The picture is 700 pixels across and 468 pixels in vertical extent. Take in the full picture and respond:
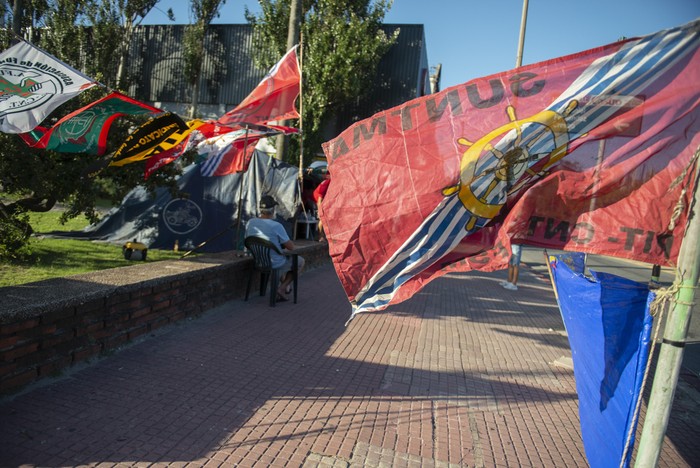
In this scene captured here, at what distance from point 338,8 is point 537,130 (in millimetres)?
18703

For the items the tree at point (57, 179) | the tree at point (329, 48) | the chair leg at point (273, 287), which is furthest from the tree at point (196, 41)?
the chair leg at point (273, 287)

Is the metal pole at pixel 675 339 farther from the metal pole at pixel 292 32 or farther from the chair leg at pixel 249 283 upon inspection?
the metal pole at pixel 292 32

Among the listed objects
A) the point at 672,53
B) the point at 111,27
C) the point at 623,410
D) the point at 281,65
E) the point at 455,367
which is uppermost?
the point at 111,27

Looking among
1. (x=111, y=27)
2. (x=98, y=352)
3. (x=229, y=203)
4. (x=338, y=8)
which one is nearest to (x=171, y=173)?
(x=229, y=203)

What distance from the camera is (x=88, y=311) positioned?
4.39m

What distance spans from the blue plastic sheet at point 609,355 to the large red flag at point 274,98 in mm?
5942

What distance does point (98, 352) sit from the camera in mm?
4566

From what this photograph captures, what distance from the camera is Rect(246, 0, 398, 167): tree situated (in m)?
19.0

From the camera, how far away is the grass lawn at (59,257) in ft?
21.2

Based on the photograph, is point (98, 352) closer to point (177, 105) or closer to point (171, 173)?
point (171, 173)

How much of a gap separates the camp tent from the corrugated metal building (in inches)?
440

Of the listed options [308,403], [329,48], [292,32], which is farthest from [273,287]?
[329,48]

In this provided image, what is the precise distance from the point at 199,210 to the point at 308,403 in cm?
831

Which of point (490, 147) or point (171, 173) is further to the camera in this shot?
point (171, 173)
